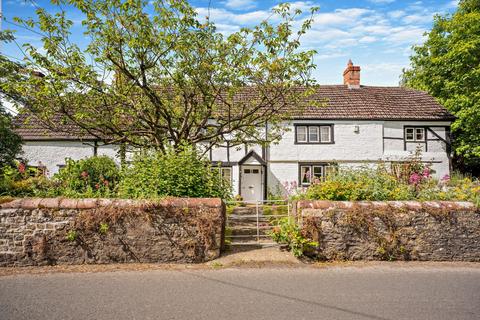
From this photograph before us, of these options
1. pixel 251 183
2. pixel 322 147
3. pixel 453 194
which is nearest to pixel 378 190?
pixel 453 194

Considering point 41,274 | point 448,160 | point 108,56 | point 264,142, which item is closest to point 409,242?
point 264,142

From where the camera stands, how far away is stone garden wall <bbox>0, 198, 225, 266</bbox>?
6535 mm

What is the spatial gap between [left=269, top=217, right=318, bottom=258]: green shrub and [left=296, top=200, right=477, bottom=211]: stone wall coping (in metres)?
0.56

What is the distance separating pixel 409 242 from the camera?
728 centimetres

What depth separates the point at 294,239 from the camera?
23.5 ft

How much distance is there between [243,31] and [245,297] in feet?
23.3

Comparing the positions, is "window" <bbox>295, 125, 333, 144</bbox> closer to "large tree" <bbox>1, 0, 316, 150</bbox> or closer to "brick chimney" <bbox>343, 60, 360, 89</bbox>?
"brick chimney" <bbox>343, 60, 360, 89</bbox>

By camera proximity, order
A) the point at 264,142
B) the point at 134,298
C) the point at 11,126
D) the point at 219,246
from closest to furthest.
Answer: the point at 134,298 → the point at 219,246 → the point at 264,142 → the point at 11,126

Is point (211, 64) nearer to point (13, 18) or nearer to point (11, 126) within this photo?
point (13, 18)

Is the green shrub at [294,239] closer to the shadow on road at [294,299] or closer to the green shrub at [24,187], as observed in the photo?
the shadow on road at [294,299]

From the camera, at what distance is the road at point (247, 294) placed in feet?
14.4

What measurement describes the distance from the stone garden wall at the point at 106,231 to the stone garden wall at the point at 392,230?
2450mm

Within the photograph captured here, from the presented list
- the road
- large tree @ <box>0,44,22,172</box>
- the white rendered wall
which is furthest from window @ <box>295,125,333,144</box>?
large tree @ <box>0,44,22,172</box>

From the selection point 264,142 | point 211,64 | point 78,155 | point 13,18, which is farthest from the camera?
point 78,155
